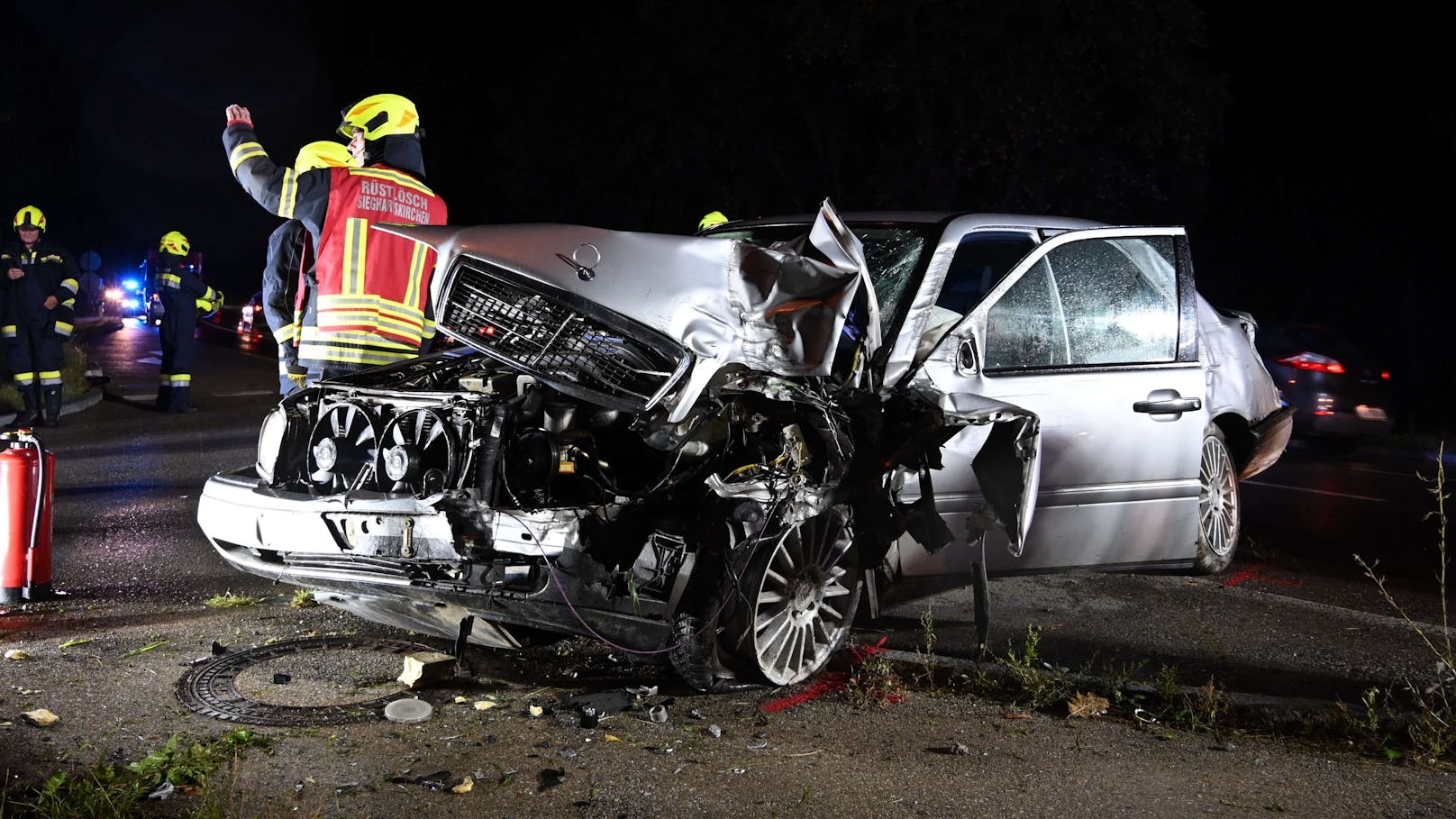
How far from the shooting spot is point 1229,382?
21.0ft

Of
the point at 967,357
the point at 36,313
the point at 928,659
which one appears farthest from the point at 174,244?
the point at 928,659

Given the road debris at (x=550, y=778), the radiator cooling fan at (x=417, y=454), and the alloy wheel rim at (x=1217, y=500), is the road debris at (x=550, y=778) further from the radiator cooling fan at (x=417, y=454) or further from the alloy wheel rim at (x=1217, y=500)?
the alloy wheel rim at (x=1217, y=500)

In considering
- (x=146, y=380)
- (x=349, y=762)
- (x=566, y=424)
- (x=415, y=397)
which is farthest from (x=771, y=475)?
(x=146, y=380)

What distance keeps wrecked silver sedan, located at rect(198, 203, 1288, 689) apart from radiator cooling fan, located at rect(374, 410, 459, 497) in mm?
11

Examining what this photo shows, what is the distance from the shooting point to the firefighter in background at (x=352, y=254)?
6043mm

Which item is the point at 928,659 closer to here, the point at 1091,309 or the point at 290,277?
the point at 1091,309

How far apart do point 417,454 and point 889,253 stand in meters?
2.15

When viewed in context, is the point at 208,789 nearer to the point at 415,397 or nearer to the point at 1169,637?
the point at 415,397

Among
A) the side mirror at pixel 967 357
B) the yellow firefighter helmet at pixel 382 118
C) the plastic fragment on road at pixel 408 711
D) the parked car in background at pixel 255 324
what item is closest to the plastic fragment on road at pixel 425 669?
the plastic fragment on road at pixel 408 711

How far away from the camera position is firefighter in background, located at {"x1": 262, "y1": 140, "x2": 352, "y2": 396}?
6.47 m

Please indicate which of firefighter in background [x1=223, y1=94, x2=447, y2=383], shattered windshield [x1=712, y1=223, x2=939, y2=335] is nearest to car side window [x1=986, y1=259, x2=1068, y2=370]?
shattered windshield [x1=712, y1=223, x2=939, y2=335]

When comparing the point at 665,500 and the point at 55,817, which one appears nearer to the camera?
the point at 55,817

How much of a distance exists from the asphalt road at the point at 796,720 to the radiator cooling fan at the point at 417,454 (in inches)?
28.6

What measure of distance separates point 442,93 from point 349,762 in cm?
3725
